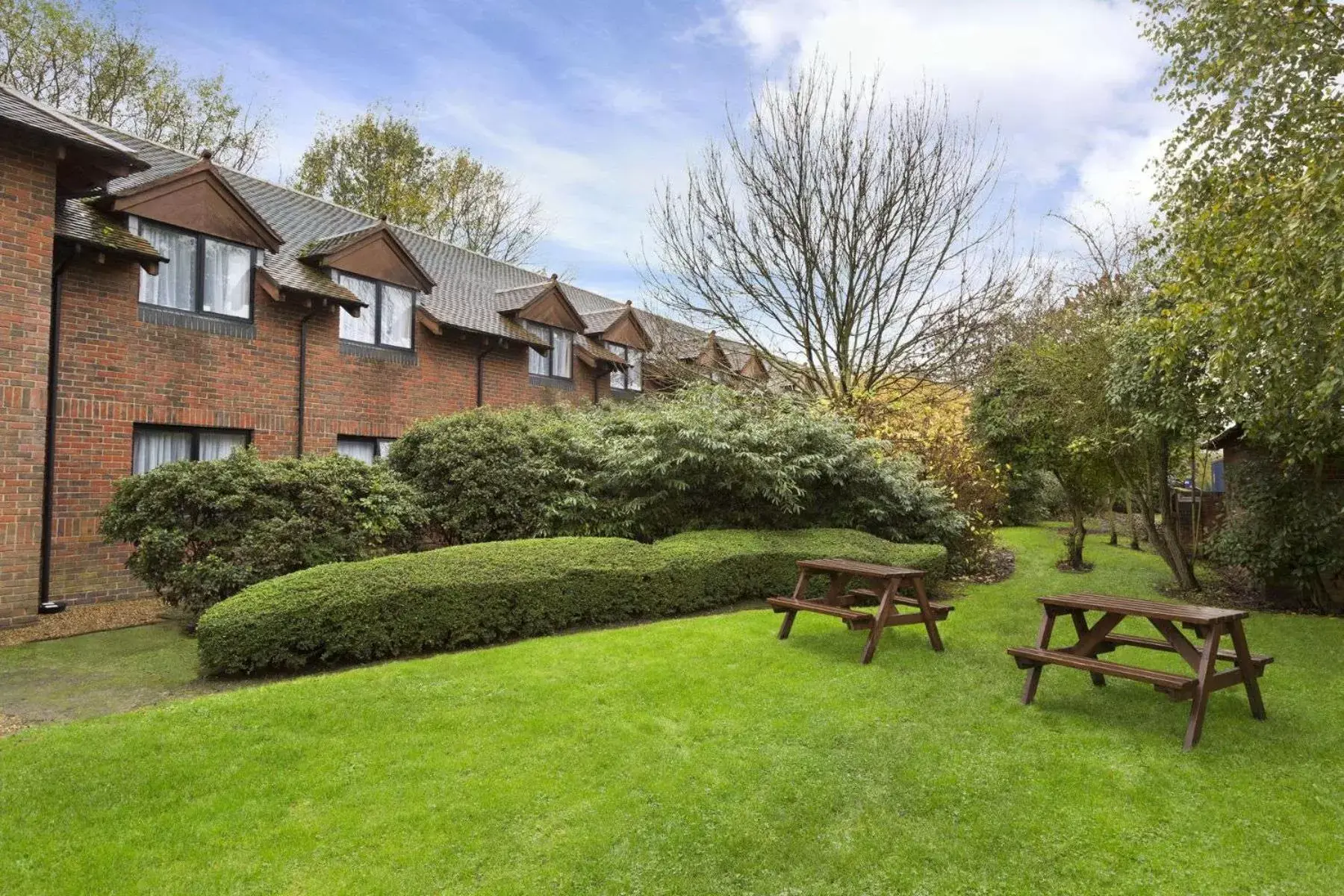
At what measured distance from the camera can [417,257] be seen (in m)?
18.4

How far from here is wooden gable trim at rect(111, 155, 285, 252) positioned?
10.8 m

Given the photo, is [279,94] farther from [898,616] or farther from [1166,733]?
[1166,733]

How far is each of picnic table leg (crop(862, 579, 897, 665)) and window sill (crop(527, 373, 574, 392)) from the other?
1277 cm

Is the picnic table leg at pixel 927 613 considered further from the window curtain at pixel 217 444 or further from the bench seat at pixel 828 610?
the window curtain at pixel 217 444

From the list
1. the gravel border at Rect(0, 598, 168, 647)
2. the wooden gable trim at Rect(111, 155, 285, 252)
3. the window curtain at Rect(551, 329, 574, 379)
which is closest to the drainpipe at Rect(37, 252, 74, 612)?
Answer: the gravel border at Rect(0, 598, 168, 647)

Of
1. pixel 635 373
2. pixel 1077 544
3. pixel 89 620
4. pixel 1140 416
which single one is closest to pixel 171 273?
pixel 89 620

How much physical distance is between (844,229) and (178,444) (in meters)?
12.3

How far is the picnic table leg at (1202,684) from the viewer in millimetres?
4957

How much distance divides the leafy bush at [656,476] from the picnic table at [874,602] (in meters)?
3.26

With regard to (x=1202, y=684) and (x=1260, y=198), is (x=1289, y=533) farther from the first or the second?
(x=1202, y=684)

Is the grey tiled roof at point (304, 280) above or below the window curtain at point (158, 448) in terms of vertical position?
above

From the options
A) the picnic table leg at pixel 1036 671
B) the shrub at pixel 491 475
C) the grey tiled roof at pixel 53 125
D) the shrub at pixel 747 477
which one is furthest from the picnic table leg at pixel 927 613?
the grey tiled roof at pixel 53 125

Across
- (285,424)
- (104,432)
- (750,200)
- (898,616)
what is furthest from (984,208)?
(104,432)

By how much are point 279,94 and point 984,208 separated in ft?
72.6
